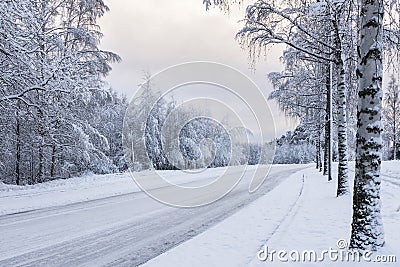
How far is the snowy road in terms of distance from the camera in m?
6.29

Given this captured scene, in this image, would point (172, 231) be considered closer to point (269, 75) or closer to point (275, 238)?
point (275, 238)

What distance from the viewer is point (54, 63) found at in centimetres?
1540

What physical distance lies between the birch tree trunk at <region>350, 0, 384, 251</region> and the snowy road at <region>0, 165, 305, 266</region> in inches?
142

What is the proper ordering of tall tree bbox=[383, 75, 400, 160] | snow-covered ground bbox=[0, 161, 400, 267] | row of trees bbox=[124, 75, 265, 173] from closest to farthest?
snow-covered ground bbox=[0, 161, 400, 267]
row of trees bbox=[124, 75, 265, 173]
tall tree bbox=[383, 75, 400, 160]

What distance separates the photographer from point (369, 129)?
559 cm

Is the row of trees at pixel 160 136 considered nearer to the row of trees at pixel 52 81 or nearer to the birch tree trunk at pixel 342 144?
the row of trees at pixel 52 81

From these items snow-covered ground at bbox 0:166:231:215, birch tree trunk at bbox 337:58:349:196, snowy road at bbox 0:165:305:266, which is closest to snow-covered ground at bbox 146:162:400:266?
snowy road at bbox 0:165:305:266

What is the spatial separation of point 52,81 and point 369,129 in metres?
12.8

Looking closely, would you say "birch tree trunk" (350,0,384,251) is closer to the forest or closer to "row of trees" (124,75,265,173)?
the forest

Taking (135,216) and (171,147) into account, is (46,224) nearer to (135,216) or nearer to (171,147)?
(135,216)

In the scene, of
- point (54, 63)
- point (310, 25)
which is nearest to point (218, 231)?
point (310, 25)

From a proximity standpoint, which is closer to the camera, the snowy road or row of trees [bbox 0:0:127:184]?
the snowy road

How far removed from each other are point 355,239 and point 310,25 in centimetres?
820

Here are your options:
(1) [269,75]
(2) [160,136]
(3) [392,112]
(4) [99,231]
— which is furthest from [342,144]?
(3) [392,112]
